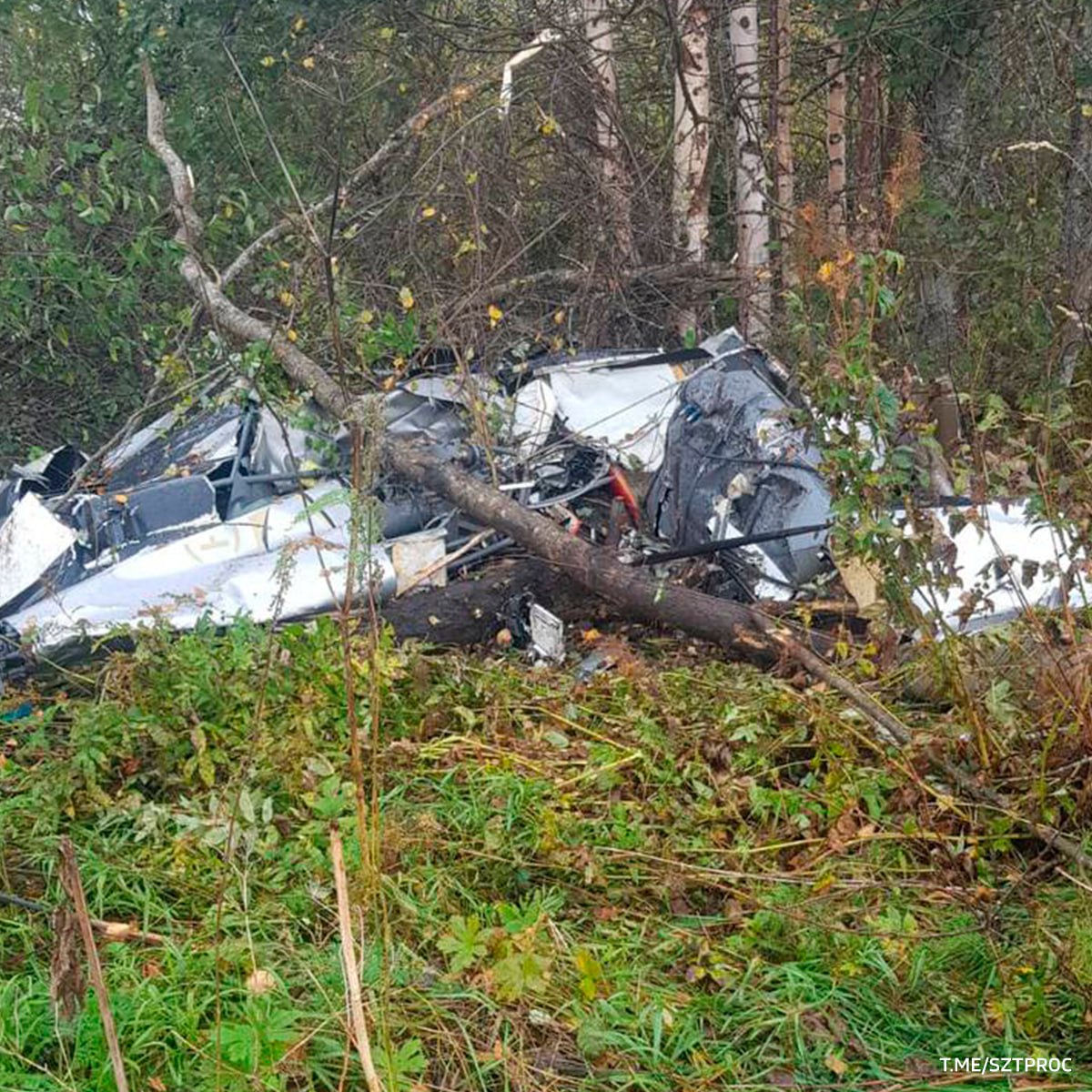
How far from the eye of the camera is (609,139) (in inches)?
268

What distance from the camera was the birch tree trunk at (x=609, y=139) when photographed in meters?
6.60

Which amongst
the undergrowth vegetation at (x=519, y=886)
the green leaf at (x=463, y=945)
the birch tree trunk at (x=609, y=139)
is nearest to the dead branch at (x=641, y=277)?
the birch tree trunk at (x=609, y=139)

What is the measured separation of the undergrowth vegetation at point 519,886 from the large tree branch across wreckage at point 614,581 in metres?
0.09

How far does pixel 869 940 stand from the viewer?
7.89 feet

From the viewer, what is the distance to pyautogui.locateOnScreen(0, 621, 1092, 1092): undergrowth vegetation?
7.03 ft

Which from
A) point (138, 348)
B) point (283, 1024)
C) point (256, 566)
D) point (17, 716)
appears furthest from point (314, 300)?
point (283, 1024)

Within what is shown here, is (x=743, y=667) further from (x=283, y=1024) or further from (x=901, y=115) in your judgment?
(x=901, y=115)

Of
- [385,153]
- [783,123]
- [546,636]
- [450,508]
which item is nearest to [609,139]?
[783,123]

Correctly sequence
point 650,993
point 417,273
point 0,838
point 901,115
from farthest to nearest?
point 901,115 → point 417,273 → point 0,838 → point 650,993

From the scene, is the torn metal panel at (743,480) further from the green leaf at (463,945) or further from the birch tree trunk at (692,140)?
the green leaf at (463,945)

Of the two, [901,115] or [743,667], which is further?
[901,115]

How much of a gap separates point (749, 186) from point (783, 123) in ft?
1.81

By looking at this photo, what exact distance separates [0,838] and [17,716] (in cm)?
108

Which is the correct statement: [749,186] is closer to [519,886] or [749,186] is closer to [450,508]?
[450,508]
